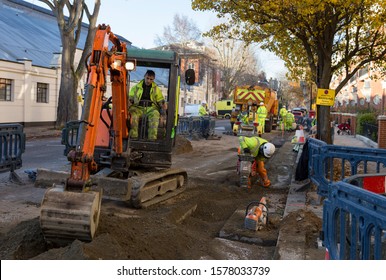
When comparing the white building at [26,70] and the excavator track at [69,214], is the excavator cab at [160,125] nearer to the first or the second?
the excavator track at [69,214]

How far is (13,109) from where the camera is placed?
81.5 ft

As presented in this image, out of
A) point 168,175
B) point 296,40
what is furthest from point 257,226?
point 296,40

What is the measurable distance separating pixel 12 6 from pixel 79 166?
1385 inches

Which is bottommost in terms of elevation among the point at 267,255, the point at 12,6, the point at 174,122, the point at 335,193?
the point at 267,255

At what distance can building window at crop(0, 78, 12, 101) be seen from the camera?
24.2 m

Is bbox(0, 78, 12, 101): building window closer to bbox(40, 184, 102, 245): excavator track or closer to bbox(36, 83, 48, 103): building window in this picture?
bbox(36, 83, 48, 103): building window

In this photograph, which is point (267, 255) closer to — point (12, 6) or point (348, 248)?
point (348, 248)

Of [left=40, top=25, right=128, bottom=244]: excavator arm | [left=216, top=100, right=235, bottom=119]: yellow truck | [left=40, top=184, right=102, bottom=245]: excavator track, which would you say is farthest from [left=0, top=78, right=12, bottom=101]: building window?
[left=216, top=100, right=235, bottom=119]: yellow truck

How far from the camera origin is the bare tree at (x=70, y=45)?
73.4 feet

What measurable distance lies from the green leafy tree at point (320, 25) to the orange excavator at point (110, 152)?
4132mm

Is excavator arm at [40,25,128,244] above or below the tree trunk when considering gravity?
below

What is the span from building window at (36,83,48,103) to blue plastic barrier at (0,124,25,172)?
18.7 m

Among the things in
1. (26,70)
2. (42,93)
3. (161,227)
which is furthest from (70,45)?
(161,227)

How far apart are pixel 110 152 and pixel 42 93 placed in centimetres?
2203
